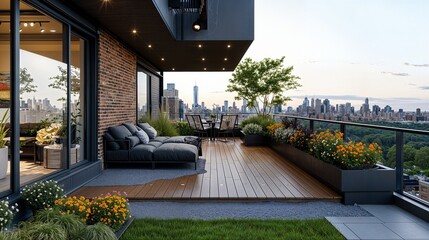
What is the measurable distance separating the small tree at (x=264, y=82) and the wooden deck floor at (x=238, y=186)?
25.6 ft

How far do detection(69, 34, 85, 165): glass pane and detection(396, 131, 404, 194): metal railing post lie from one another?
470 cm

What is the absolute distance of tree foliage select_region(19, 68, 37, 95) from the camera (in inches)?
163

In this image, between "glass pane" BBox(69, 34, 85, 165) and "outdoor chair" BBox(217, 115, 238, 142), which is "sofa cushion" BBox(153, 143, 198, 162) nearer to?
"glass pane" BBox(69, 34, 85, 165)

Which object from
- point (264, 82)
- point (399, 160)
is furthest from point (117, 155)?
point (264, 82)

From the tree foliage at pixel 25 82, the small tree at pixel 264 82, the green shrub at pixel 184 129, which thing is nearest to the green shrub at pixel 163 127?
the green shrub at pixel 184 129

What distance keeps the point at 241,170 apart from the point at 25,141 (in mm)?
3727

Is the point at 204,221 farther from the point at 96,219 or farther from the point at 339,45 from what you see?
the point at 339,45

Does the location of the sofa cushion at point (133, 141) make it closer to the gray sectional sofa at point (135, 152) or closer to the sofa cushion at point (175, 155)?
the gray sectional sofa at point (135, 152)

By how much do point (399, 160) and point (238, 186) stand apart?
2.24 m

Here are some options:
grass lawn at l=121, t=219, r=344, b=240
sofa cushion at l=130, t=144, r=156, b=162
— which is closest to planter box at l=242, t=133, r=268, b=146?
sofa cushion at l=130, t=144, r=156, b=162

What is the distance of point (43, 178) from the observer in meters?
4.26

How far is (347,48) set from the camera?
13.6m

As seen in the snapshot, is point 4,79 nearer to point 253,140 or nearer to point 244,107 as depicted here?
point 253,140

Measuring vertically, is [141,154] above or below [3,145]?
below
